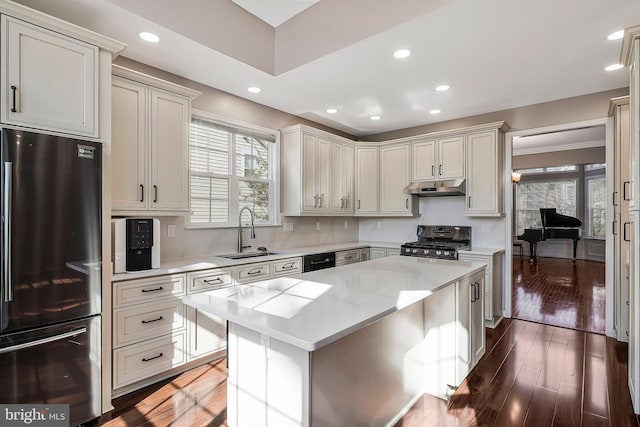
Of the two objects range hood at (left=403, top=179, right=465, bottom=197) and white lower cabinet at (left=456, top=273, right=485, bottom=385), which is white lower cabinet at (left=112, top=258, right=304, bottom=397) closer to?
white lower cabinet at (left=456, top=273, right=485, bottom=385)

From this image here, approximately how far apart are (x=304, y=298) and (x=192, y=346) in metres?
1.55

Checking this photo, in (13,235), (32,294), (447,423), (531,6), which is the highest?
(531,6)

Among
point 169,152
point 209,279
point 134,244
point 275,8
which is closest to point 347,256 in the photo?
point 209,279

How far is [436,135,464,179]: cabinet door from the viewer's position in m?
4.23

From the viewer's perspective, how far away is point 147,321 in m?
2.42

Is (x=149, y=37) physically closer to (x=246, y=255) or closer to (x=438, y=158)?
(x=246, y=255)

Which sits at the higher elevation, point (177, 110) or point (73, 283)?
point (177, 110)

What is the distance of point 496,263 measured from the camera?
3982 millimetres

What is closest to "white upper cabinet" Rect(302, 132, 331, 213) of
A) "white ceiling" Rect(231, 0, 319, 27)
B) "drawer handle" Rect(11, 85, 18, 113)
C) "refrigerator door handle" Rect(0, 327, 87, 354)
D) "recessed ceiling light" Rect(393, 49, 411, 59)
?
"white ceiling" Rect(231, 0, 319, 27)

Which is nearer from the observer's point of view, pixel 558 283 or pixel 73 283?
pixel 73 283

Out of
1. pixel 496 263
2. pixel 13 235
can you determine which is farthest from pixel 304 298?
pixel 496 263

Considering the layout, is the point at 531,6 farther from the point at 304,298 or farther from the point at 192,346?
the point at 192,346

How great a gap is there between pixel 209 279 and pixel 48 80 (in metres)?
1.72

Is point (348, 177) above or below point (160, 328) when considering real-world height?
above
